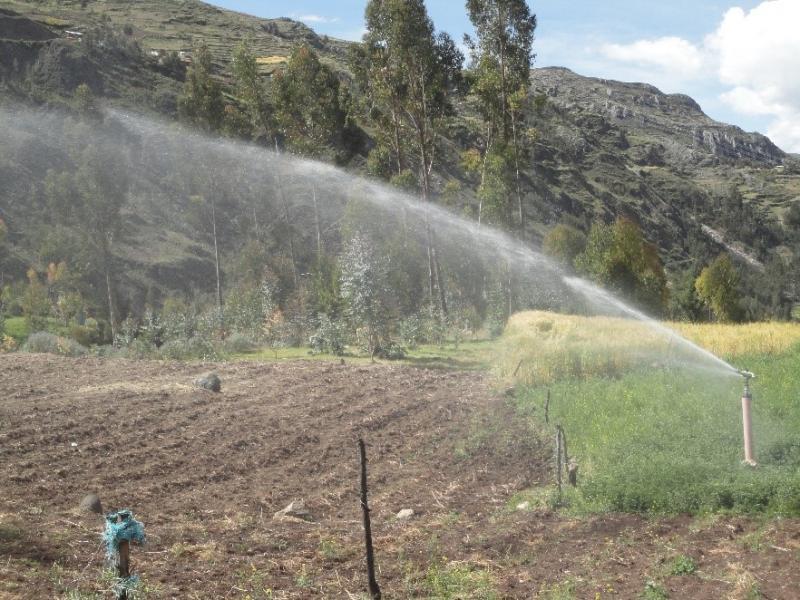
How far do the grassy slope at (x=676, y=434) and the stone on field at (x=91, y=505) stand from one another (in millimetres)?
5272

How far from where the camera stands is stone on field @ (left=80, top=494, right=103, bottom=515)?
8.00 meters

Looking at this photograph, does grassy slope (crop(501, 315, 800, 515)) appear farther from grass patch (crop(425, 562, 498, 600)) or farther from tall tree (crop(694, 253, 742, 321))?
tall tree (crop(694, 253, 742, 321))

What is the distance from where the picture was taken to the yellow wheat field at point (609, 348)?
15469 mm

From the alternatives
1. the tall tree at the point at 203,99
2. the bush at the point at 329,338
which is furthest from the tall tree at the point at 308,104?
the bush at the point at 329,338

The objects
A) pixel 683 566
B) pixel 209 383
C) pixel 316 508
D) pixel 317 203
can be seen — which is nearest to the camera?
pixel 683 566

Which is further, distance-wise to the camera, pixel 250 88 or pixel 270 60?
pixel 270 60

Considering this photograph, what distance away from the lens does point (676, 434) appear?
32.8ft

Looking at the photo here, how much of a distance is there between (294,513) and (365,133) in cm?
5199

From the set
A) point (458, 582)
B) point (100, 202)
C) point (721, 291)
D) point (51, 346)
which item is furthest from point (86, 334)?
point (721, 291)

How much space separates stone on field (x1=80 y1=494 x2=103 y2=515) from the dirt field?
0.19 m

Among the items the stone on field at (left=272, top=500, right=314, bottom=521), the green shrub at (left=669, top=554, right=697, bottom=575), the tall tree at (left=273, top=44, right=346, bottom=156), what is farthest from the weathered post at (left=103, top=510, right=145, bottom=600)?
the tall tree at (left=273, top=44, right=346, bottom=156)

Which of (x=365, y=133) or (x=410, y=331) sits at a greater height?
(x=365, y=133)

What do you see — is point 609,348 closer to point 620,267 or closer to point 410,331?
point 410,331

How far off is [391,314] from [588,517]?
15029 millimetres
